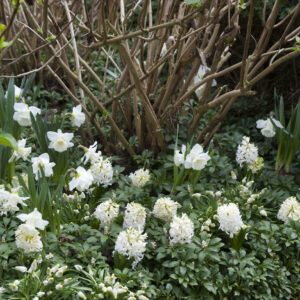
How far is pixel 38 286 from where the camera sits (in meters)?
1.73

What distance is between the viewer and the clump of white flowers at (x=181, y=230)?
1.97 meters

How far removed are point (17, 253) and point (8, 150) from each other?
0.57m

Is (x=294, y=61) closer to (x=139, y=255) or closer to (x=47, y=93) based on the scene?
(x=47, y=93)

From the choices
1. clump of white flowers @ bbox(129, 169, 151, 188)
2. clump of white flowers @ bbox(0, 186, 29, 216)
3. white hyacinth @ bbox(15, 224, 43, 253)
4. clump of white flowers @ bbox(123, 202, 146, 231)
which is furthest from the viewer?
clump of white flowers @ bbox(129, 169, 151, 188)

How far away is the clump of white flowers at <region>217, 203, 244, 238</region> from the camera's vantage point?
2059mm

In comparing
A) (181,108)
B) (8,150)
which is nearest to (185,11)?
(181,108)

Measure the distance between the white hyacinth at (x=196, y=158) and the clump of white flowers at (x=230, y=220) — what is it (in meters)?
0.32

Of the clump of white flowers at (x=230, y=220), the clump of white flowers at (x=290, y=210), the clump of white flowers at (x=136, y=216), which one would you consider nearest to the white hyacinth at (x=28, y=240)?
the clump of white flowers at (x=136, y=216)

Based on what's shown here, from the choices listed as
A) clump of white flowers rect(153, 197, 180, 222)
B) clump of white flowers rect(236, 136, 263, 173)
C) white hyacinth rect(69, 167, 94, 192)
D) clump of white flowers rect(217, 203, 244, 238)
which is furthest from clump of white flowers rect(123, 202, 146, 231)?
clump of white flowers rect(236, 136, 263, 173)

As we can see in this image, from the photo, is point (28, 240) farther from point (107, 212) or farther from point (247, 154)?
point (247, 154)

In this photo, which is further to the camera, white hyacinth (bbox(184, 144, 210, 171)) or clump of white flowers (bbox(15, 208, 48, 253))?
white hyacinth (bbox(184, 144, 210, 171))

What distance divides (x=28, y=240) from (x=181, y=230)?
0.66 metres

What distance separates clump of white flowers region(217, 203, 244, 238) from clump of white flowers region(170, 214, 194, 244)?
0.56ft

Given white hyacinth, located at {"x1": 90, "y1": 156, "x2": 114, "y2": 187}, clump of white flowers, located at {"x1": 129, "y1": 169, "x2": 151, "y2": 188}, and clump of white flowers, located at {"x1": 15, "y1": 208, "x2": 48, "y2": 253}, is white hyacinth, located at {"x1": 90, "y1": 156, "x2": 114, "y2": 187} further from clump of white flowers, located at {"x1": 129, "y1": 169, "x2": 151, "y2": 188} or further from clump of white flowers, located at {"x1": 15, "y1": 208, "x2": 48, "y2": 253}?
clump of white flowers, located at {"x1": 15, "y1": 208, "x2": 48, "y2": 253}
